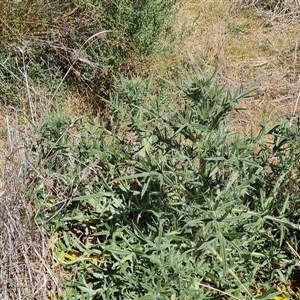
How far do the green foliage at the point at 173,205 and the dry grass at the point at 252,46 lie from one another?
1364 millimetres

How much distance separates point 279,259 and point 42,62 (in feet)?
6.66

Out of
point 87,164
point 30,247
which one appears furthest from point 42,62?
point 30,247

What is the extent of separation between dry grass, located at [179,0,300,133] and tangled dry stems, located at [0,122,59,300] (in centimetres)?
179

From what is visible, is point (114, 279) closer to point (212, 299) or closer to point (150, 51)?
point (212, 299)

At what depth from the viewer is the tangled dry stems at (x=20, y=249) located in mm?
2123

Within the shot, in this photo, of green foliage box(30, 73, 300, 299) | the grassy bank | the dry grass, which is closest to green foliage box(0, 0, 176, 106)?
the grassy bank

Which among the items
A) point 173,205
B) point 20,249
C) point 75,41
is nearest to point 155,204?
point 173,205

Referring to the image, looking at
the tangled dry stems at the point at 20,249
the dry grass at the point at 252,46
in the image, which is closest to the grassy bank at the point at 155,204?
the tangled dry stems at the point at 20,249

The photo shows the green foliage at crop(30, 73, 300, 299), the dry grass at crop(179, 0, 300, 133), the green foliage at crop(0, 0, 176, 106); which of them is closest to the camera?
the green foliage at crop(30, 73, 300, 299)

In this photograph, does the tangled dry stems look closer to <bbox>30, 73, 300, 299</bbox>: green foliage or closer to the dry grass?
<bbox>30, 73, 300, 299</bbox>: green foliage

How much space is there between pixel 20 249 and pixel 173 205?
0.65 meters

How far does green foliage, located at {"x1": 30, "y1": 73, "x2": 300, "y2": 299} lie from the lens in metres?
1.91

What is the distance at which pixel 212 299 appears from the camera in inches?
86.3

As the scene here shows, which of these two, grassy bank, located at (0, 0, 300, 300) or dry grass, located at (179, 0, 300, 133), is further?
dry grass, located at (179, 0, 300, 133)
